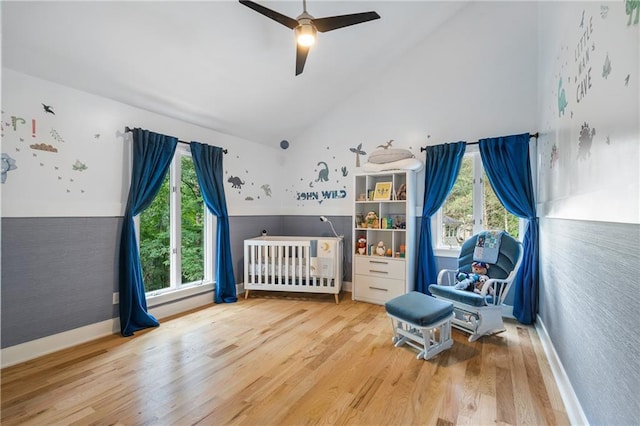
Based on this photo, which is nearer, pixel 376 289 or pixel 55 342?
pixel 55 342

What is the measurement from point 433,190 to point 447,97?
3.94 feet

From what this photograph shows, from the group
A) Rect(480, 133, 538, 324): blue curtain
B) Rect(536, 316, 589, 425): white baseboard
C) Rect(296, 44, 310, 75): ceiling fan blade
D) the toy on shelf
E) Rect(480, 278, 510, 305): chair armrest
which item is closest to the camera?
Rect(536, 316, 589, 425): white baseboard

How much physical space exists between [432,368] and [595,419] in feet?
3.12

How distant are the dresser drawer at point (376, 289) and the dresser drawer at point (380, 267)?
0.17ft

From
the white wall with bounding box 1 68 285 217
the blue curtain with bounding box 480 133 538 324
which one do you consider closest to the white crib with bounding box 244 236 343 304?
the white wall with bounding box 1 68 285 217

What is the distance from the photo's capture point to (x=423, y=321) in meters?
2.19

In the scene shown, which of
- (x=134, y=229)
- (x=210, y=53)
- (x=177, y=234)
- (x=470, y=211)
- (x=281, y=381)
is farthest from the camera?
(x=470, y=211)

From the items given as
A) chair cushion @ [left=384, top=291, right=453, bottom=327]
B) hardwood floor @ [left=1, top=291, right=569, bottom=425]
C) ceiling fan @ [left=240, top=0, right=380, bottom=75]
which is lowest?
hardwood floor @ [left=1, top=291, right=569, bottom=425]

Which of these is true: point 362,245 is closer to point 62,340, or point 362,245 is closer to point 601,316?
point 601,316

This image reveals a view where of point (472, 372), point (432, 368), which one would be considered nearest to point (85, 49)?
point (432, 368)

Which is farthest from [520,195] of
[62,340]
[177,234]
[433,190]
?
[62,340]

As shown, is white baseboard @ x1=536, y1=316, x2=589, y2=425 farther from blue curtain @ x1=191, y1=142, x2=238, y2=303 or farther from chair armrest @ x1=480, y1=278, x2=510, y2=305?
blue curtain @ x1=191, y1=142, x2=238, y2=303

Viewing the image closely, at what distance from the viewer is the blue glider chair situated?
2605 mm

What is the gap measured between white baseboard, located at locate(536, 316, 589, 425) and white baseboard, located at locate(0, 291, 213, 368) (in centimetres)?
357
